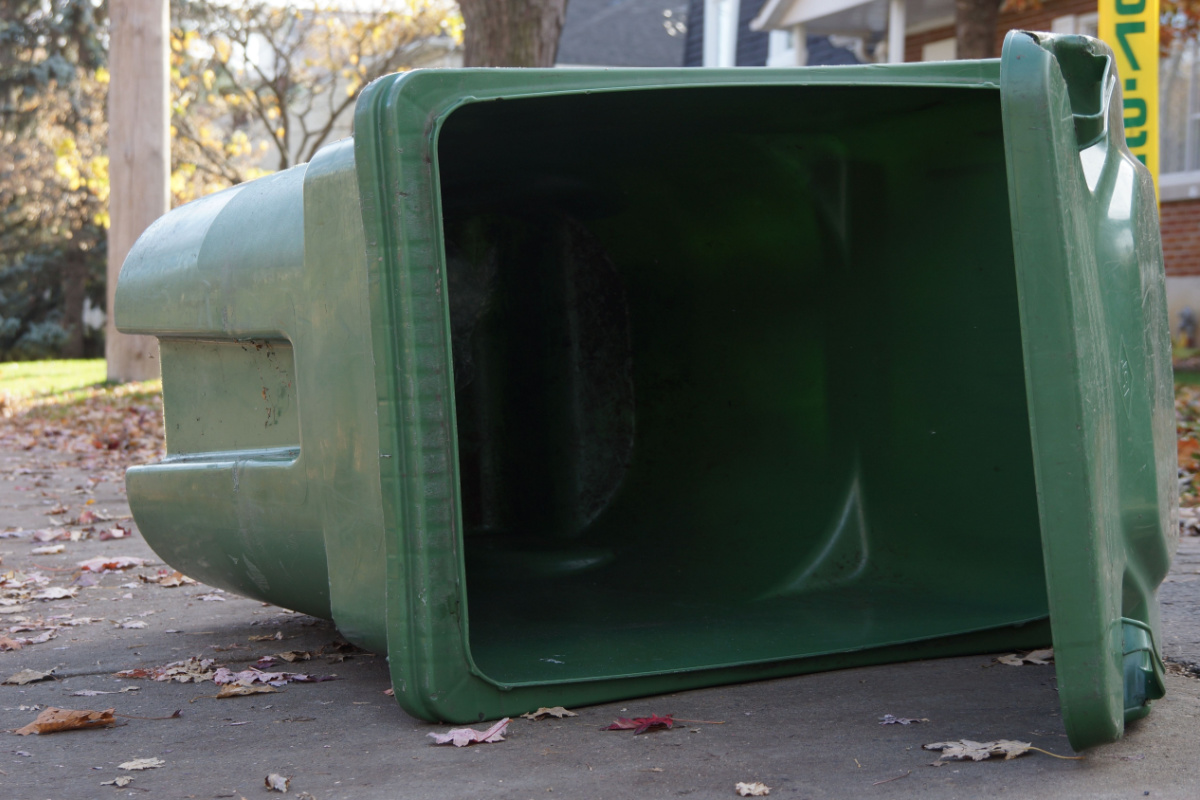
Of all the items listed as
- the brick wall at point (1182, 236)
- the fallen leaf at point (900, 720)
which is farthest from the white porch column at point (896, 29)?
the fallen leaf at point (900, 720)

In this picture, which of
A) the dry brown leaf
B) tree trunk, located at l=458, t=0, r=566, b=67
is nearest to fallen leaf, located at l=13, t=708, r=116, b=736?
the dry brown leaf

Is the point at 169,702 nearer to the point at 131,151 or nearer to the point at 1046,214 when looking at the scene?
the point at 1046,214

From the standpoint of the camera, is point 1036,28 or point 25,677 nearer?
point 25,677

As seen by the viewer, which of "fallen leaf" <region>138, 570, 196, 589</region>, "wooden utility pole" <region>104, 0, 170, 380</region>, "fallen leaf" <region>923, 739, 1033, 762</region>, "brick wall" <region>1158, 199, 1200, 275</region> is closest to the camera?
"fallen leaf" <region>923, 739, 1033, 762</region>

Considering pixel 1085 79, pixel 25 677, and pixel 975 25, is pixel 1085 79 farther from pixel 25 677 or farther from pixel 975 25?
pixel 975 25

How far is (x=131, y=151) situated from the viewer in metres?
10.2

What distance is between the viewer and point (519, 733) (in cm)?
229

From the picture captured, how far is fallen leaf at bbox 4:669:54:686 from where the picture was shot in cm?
279

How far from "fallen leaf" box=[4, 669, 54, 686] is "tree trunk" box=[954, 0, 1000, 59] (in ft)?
27.3

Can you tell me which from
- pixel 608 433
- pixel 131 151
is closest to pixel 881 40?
pixel 131 151

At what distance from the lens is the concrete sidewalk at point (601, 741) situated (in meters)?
1.99

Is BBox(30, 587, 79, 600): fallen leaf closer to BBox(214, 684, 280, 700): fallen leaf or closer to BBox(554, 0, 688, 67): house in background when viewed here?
BBox(214, 684, 280, 700): fallen leaf

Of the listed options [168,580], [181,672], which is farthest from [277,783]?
[168,580]

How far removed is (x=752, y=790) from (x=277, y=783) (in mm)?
757
